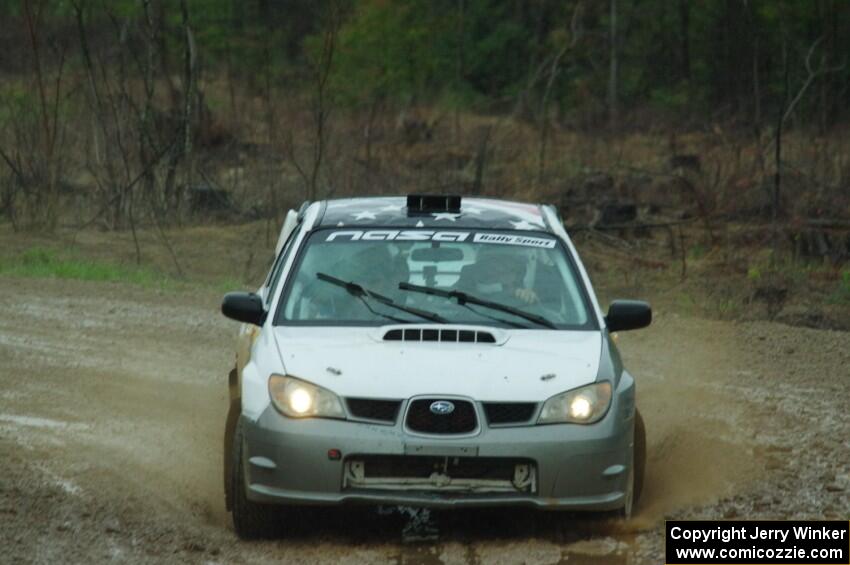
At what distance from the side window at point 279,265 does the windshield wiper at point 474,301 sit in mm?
652

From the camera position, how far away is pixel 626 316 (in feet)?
24.5

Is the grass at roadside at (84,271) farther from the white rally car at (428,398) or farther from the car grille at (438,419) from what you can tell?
the car grille at (438,419)

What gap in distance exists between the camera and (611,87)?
4428cm

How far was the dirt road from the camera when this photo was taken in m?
6.64

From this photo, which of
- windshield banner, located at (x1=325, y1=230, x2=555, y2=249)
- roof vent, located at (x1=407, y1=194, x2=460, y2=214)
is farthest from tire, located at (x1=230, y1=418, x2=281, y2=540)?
roof vent, located at (x1=407, y1=194, x2=460, y2=214)

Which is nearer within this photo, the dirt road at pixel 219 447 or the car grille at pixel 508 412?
the car grille at pixel 508 412

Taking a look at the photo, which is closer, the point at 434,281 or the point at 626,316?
the point at 626,316

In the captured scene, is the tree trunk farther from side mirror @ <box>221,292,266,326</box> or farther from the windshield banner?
side mirror @ <box>221,292,266,326</box>

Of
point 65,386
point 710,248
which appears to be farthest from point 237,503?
point 710,248

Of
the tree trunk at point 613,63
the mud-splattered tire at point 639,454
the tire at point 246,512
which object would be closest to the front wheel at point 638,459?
the mud-splattered tire at point 639,454

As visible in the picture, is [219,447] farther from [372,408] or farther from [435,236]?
[372,408]

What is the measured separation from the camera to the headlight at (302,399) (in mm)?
6484

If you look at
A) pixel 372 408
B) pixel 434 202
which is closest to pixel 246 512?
pixel 372 408

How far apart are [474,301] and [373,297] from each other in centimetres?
48
